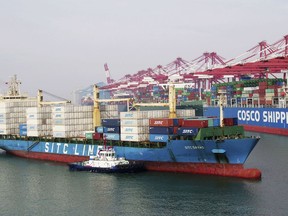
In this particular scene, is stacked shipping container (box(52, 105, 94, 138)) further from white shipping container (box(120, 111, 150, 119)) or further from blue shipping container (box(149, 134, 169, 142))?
blue shipping container (box(149, 134, 169, 142))

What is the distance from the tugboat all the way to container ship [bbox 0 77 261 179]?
1.02 m

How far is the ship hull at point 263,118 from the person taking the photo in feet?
237

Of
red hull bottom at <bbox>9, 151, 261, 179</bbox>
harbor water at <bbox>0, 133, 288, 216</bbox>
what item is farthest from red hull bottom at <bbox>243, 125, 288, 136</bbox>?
red hull bottom at <bbox>9, 151, 261, 179</bbox>

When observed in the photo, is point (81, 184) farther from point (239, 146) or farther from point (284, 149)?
point (284, 149)

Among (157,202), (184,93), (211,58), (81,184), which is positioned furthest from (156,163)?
(211,58)

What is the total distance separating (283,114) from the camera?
236 feet

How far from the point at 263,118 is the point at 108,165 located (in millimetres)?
44897

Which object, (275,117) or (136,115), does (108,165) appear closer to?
(136,115)

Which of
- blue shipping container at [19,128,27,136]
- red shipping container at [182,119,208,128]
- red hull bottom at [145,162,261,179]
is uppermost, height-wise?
red shipping container at [182,119,208,128]

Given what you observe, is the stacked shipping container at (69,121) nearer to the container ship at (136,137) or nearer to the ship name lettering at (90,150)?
the container ship at (136,137)

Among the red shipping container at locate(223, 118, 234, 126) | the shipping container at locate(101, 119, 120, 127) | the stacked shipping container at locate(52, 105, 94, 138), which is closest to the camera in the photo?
the red shipping container at locate(223, 118, 234, 126)

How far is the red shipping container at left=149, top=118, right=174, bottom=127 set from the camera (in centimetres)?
4019

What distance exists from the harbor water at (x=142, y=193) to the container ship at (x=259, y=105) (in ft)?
101

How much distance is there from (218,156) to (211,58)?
96019mm
